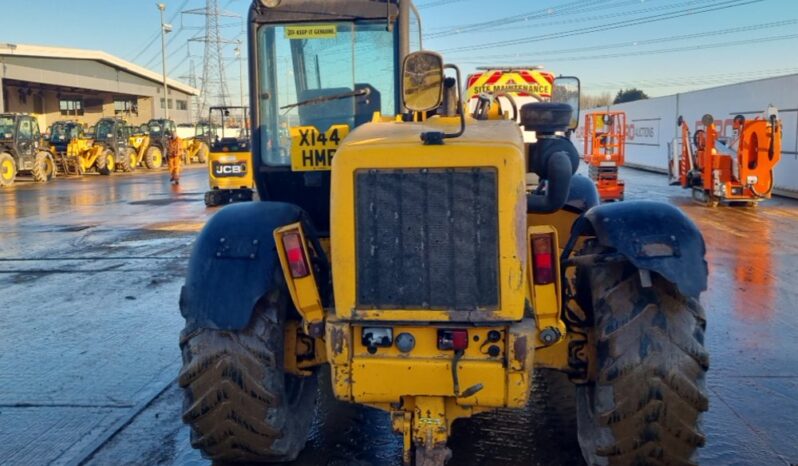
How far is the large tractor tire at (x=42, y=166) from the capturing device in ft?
92.8

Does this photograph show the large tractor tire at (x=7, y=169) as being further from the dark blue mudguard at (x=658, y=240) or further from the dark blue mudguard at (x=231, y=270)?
the dark blue mudguard at (x=658, y=240)

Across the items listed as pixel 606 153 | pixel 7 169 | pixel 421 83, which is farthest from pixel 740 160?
pixel 7 169

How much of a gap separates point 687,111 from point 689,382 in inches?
990

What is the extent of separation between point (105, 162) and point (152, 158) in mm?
5153

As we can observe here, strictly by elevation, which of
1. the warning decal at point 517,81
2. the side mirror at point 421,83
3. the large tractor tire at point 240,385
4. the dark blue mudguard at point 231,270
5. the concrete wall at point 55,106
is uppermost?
the concrete wall at point 55,106

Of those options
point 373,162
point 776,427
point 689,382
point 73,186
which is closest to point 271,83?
point 373,162

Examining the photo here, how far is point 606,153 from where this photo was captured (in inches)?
778

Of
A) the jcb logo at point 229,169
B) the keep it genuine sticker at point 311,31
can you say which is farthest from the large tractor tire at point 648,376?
the jcb logo at point 229,169

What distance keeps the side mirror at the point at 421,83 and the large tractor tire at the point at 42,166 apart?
28076 millimetres

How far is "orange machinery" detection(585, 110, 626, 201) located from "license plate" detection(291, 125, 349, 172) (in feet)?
43.1

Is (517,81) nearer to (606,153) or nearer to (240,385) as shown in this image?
(606,153)

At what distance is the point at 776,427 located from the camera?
469 centimetres

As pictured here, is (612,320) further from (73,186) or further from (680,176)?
(73,186)

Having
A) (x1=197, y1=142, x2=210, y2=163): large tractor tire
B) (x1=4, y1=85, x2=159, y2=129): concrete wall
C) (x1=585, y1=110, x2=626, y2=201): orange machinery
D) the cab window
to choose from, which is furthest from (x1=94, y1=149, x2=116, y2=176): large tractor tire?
the cab window
